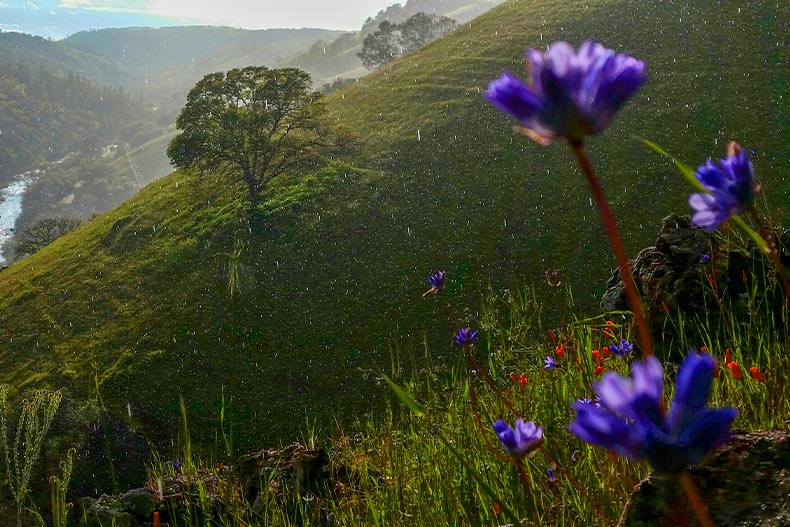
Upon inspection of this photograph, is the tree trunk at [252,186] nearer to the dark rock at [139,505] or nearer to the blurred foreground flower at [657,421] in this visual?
the dark rock at [139,505]

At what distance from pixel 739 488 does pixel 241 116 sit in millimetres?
25342

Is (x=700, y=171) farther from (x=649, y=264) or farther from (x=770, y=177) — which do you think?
(x=770, y=177)

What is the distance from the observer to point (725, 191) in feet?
4.00

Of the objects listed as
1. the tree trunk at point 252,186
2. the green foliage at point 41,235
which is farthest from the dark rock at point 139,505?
the green foliage at point 41,235

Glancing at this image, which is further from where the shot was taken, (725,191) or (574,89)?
(725,191)

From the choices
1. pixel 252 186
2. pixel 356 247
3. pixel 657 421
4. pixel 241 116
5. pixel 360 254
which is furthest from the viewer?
pixel 252 186

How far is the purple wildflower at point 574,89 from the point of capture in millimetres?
965

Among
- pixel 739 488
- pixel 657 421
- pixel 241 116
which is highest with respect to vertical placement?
pixel 241 116

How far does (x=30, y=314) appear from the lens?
979 inches

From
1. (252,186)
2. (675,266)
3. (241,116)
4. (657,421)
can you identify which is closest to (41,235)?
(252,186)

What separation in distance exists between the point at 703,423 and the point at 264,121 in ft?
85.9

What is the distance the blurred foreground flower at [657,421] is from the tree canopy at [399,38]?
7874 cm

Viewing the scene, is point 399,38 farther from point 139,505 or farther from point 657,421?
point 657,421

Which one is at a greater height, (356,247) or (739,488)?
(739,488)
